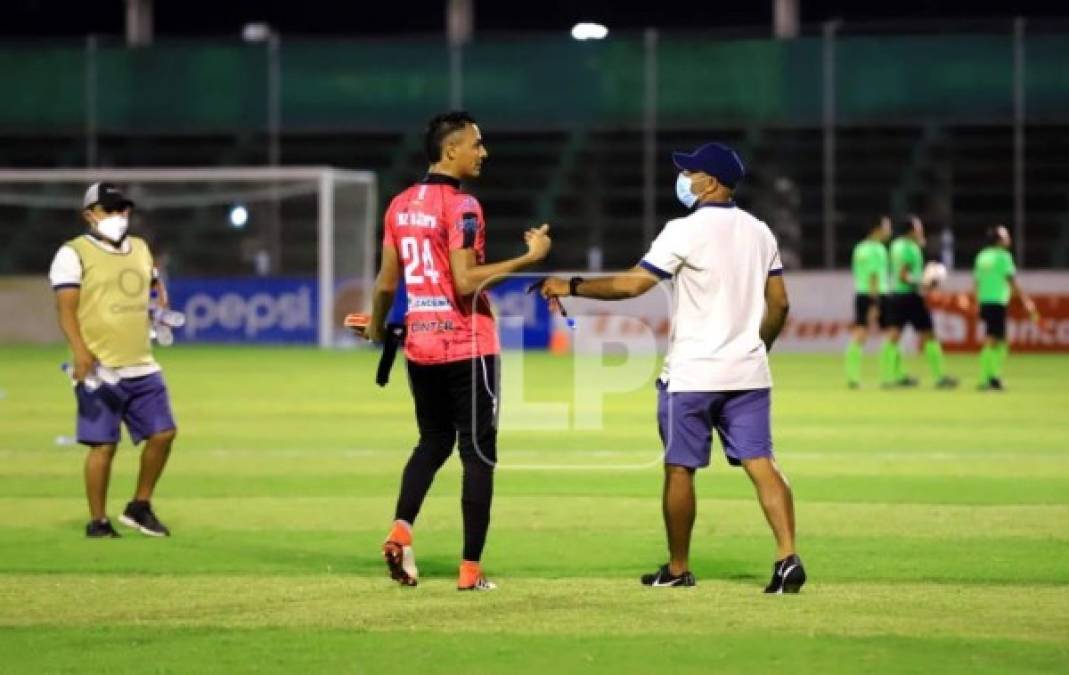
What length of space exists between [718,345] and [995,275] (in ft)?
67.6

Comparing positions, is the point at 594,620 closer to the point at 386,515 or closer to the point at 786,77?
the point at 386,515

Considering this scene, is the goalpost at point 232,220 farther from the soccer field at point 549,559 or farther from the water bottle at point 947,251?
the soccer field at point 549,559

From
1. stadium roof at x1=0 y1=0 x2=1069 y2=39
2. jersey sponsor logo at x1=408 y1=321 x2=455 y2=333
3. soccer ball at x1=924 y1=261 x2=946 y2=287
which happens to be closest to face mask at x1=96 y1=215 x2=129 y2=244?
jersey sponsor logo at x1=408 y1=321 x2=455 y2=333

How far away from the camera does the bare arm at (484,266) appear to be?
11.1m

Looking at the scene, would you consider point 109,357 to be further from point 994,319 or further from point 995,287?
point 995,287

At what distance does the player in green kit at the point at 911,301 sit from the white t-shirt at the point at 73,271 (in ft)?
58.2

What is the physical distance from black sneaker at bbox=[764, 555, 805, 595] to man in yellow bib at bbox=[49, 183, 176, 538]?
4435 mm

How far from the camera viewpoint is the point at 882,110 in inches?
1748

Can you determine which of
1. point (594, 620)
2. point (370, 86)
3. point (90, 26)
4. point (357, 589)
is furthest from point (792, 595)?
point (90, 26)

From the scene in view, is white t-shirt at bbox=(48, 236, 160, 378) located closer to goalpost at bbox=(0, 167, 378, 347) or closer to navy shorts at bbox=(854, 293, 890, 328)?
navy shorts at bbox=(854, 293, 890, 328)

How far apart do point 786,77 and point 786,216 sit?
2.61m

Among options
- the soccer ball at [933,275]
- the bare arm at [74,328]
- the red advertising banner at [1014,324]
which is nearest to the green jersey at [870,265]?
the soccer ball at [933,275]

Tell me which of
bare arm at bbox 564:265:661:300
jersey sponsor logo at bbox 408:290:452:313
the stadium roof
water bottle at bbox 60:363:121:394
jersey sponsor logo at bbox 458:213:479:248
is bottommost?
water bottle at bbox 60:363:121:394

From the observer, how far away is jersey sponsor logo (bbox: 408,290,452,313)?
11555mm
